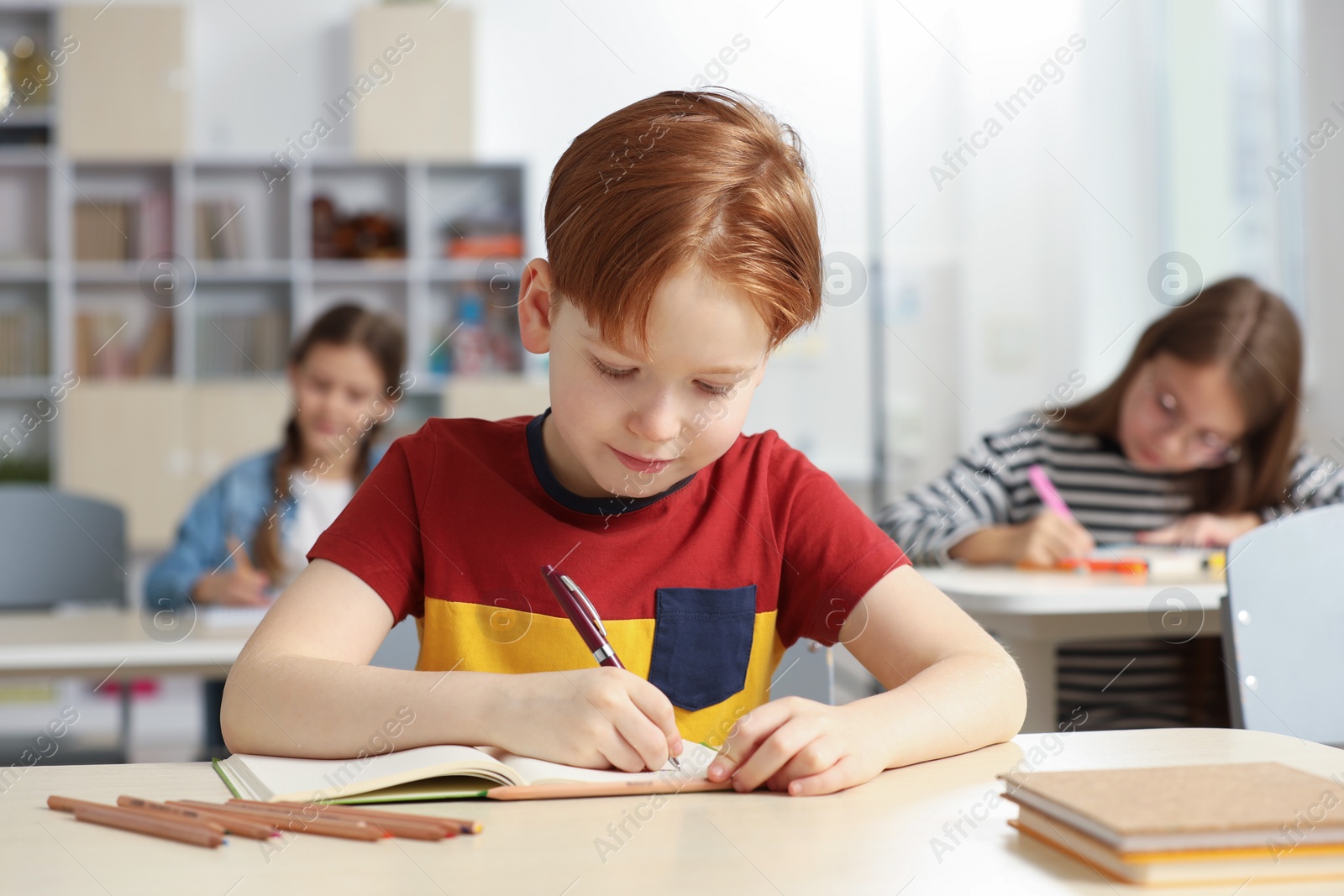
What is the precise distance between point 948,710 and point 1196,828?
27cm

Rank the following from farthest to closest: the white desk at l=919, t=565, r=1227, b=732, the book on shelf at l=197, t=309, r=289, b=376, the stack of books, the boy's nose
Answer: the book on shelf at l=197, t=309, r=289, b=376
the white desk at l=919, t=565, r=1227, b=732
the boy's nose
the stack of books

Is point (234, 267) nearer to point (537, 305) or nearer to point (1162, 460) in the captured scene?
point (1162, 460)

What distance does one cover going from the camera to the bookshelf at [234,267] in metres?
4.02

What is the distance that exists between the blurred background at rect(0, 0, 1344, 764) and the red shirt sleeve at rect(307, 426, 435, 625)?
7.68 ft

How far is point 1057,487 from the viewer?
Result: 7.09ft

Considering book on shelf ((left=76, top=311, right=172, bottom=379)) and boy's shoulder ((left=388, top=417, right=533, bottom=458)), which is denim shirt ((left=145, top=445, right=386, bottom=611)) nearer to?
boy's shoulder ((left=388, top=417, right=533, bottom=458))

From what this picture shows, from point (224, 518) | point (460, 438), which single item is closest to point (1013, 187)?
point (224, 518)

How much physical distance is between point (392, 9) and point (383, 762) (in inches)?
149

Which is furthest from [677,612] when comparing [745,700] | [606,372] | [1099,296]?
[1099,296]

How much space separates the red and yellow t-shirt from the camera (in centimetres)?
99

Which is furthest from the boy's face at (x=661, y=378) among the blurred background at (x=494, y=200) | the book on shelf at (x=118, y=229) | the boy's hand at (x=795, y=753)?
the book on shelf at (x=118, y=229)

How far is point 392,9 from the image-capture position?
4035mm

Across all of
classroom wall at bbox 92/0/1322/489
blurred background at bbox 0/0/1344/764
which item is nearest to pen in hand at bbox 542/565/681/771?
classroom wall at bbox 92/0/1322/489

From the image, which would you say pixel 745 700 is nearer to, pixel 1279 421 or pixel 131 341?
pixel 1279 421
